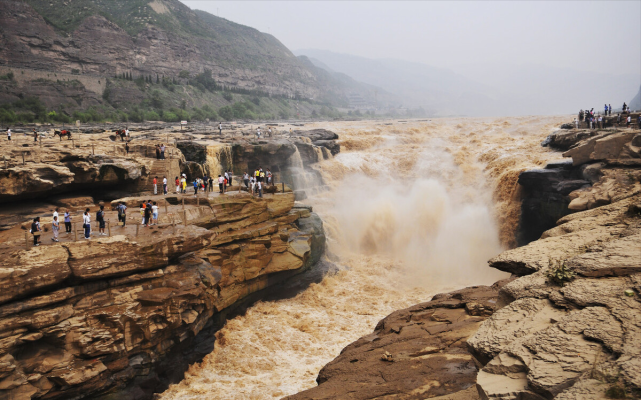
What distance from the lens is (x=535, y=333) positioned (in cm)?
625

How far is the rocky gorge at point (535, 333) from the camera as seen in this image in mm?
5281

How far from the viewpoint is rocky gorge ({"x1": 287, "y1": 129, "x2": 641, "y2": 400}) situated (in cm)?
528

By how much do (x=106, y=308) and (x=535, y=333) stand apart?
11735 millimetres

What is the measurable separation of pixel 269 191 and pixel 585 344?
18029mm

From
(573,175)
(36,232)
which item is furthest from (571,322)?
(573,175)

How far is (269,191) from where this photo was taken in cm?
2241

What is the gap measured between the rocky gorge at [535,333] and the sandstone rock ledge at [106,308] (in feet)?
20.4

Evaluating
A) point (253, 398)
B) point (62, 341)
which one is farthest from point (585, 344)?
point (62, 341)

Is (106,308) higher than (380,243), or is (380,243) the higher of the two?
(106,308)

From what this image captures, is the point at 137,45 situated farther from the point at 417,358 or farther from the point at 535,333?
the point at 535,333

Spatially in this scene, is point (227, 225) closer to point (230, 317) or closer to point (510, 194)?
point (230, 317)

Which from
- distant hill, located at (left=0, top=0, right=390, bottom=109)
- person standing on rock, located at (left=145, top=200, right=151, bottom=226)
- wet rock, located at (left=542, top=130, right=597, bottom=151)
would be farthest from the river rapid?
distant hill, located at (left=0, top=0, right=390, bottom=109)

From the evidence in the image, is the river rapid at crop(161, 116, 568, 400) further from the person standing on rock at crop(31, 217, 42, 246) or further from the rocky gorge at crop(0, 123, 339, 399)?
the person standing on rock at crop(31, 217, 42, 246)

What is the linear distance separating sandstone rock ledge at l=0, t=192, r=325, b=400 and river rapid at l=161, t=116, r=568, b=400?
186cm
